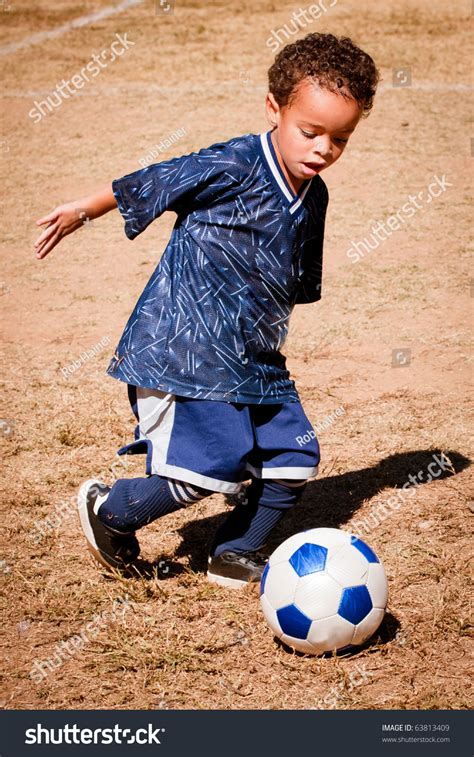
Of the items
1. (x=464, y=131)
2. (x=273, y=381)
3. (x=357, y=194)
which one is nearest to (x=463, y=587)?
(x=273, y=381)

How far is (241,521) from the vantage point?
338 cm

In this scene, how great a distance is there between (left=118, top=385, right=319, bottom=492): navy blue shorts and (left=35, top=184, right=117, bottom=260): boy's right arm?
23.2 inches

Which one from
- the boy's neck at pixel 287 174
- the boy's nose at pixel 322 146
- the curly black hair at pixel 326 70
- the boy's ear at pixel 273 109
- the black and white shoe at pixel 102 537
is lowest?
the black and white shoe at pixel 102 537

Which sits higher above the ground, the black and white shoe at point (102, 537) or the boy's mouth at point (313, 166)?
the boy's mouth at point (313, 166)

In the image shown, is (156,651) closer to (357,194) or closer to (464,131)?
(357,194)

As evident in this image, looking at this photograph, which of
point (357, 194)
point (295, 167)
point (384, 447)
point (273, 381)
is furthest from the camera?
point (357, 194)

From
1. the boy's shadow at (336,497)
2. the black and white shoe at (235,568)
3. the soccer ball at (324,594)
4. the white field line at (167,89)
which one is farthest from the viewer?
the white field line at (167,89)

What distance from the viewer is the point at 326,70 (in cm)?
294

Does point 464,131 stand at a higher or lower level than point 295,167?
lower

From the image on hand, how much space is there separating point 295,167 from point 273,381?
725 mm

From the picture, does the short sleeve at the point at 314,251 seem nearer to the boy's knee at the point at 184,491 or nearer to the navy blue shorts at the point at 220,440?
the navy blue shorts at the point at 220,440

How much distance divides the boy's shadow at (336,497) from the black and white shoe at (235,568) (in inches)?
6.4

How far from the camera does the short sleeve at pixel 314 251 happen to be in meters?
3.24

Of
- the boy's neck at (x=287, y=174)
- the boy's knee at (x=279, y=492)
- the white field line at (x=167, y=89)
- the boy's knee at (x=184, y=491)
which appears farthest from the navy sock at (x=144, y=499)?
the white field line at (x=167, y=89)
